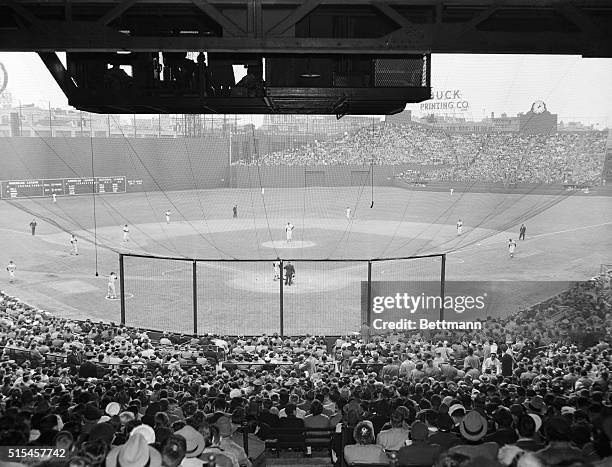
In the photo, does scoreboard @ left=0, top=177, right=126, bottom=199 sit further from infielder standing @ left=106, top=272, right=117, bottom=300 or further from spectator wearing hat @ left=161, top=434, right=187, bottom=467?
spectator wearing hat @ left=161, top=434, right=187, bottom=467

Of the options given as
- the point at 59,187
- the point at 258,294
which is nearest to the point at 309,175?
the point at 59,187

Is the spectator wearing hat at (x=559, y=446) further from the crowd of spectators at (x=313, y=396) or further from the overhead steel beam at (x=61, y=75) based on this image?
the overhead steel beam at (x=61, y=75)

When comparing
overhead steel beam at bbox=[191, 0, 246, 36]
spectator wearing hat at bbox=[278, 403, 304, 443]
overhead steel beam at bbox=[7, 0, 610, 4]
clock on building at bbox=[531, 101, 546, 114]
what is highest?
clock on building at bbox=[531, 101, 546, 114]

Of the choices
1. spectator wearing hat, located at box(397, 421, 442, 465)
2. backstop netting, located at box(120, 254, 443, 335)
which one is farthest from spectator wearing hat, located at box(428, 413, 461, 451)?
backstop netting, located at box(120, 254, 443, 335)

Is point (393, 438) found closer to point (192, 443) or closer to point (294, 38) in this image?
point (192, 443)

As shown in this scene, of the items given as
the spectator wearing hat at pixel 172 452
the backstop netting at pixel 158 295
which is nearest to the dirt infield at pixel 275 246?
the backstop netting at pixel 158 295
